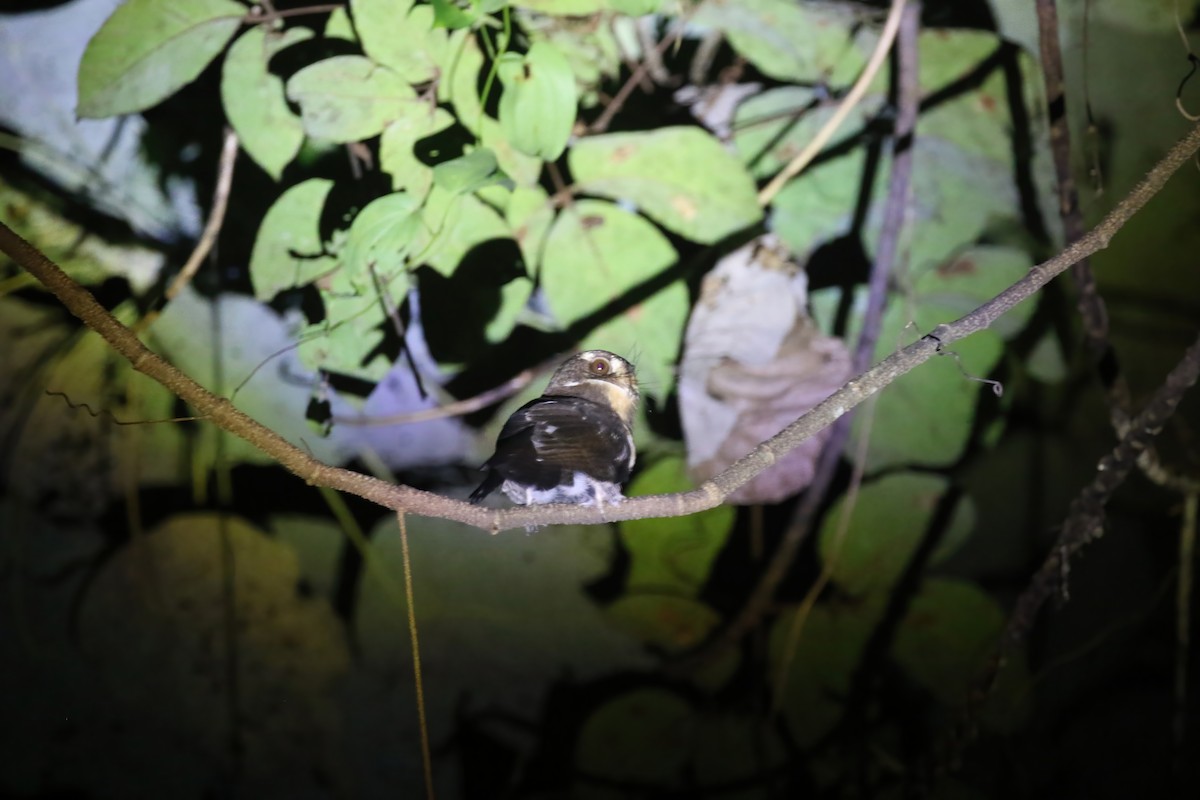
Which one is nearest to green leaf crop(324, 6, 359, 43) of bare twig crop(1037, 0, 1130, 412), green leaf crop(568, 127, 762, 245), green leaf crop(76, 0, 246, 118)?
green leaf crop(76, 0, 246, 118)

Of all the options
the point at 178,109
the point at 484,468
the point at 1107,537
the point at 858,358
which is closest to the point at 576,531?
the point at 484,468

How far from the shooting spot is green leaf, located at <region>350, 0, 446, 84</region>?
1.04 metres

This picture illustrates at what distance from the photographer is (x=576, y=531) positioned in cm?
138

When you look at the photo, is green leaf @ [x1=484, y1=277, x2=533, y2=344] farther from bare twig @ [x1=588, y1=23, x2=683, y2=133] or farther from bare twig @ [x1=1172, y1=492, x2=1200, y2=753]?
bare twig @ [x1=1172, y1=492, x2=1200, y2=753]

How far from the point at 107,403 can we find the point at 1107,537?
1904mm

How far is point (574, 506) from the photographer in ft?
2.87

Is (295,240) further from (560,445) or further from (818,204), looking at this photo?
(818,204)

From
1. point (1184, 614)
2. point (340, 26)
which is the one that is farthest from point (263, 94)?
point (1184, 614)

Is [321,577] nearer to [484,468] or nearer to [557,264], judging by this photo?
[484,468]

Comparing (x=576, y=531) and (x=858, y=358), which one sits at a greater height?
(x=858, y=358)

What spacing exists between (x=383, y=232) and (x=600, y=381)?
1.16 feet

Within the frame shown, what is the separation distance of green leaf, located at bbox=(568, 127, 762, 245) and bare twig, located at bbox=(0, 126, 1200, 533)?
19.5 inches

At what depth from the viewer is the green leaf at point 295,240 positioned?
108 cm

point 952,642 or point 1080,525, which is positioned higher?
point 1080,525
